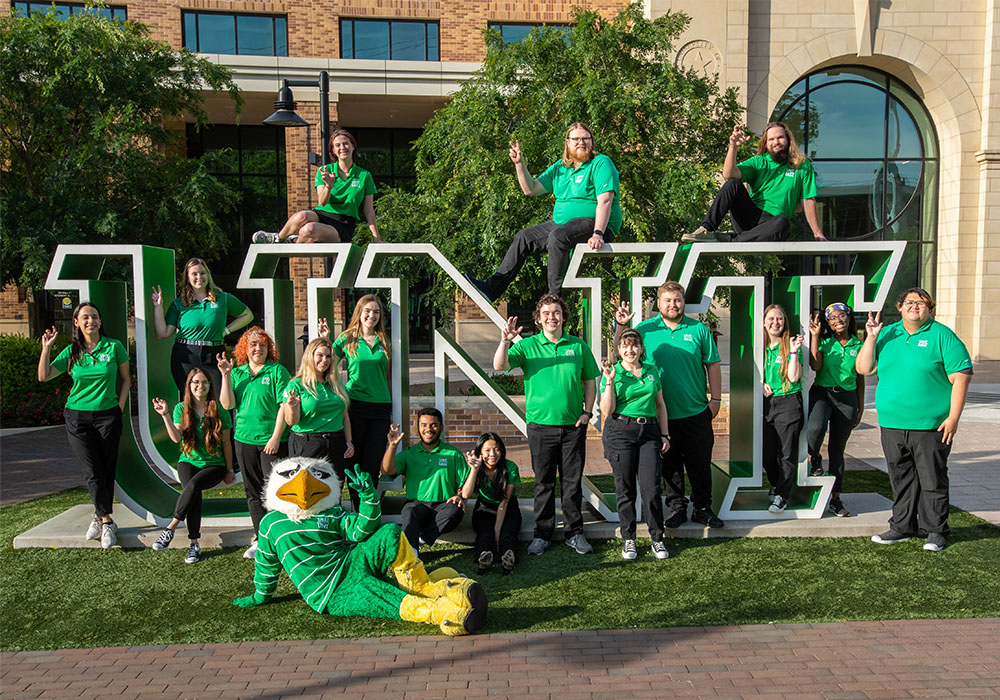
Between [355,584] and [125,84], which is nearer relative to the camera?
[355,584]

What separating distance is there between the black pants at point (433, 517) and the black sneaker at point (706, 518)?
197cm

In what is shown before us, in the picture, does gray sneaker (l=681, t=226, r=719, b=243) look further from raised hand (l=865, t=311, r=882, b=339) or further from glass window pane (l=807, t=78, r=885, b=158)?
glass window pane (l=807, t=78, r=885, b=158)

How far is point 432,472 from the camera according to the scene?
569 centimetres

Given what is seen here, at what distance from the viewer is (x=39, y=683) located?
3.97m

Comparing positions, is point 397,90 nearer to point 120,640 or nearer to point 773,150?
point 773,150

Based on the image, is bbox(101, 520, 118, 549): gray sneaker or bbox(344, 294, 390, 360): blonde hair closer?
bbox(101, 520, 118, 549): gray sneaker

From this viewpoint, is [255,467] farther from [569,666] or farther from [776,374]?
[776,374]

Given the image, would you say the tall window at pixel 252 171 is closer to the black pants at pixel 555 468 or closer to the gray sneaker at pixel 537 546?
the black pants at pixel 555 468

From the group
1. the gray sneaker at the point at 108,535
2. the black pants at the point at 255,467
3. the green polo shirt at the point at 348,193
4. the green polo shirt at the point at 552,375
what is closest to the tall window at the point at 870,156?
the green polo shirt at the point at 348,193

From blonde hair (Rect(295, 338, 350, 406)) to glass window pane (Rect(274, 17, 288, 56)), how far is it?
1768cm

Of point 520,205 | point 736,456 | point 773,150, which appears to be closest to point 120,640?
point 736,456

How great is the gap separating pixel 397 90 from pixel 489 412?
12635 mm

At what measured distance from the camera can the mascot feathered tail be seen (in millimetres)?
4629

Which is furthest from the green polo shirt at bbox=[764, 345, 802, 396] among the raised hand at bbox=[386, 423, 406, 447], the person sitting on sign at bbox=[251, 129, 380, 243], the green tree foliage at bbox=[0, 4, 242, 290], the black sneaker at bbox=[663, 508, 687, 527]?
the green tree foliage at bbox=[0, 4, 242, 290]
